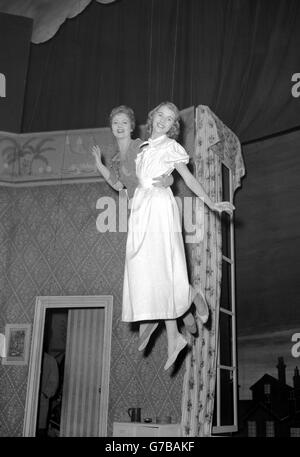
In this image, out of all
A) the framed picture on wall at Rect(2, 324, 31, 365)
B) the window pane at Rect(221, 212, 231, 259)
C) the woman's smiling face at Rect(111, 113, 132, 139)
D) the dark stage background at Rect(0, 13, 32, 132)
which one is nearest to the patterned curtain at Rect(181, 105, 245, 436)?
the window pane at Rect(221, 212, 231, 259)

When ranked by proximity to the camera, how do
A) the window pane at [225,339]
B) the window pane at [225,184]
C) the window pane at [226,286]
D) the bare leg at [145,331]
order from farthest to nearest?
the window pane at [225,184] < the window pane at [226,286] < the window pane at [225,339] < the bare leg at [145,331]

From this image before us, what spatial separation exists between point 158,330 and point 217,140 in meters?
1.49

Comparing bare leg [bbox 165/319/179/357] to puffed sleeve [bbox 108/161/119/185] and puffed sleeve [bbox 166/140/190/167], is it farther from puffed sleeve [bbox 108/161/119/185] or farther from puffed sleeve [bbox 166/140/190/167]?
puffed sleeve [bbox 108/161/119/185]

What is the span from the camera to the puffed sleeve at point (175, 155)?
2.71 metres

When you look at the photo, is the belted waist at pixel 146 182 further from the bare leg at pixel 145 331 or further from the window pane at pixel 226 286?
the window pane at pixel 226 286

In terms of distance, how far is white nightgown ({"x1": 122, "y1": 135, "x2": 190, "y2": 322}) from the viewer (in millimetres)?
2508

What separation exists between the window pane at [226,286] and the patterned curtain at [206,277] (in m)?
0.42

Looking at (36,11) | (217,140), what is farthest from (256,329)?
(36,11)

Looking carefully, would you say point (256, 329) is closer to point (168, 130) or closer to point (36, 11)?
point (168, 130)

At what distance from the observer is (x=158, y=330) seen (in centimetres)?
414

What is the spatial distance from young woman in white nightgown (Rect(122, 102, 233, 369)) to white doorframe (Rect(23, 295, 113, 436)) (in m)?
1.86

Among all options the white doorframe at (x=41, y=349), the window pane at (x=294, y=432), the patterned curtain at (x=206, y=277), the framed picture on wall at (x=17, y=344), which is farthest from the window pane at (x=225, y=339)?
the framed picture on wall at (x=17, y=344)

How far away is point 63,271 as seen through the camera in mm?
4348

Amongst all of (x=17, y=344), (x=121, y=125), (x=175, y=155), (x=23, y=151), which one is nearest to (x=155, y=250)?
(x=175, y=155)
